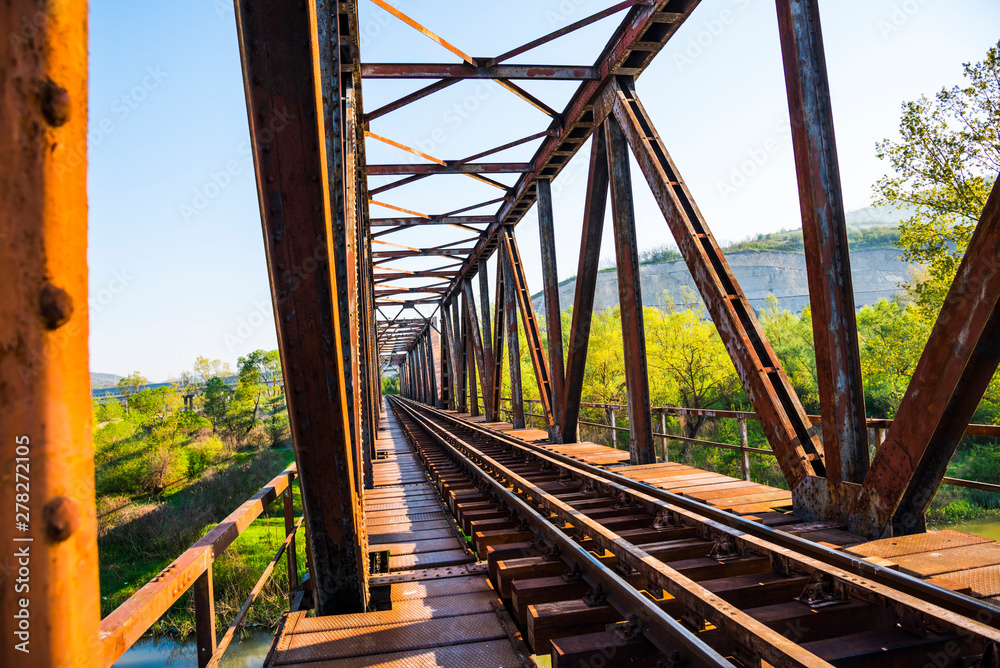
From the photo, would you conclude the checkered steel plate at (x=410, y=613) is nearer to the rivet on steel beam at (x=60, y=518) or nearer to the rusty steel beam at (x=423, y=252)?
the rivet on steel beam at (x=60, y=518)

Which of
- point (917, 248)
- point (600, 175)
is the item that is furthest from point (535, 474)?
point (917, 248)

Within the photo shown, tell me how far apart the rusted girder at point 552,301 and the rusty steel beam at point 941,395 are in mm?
6018

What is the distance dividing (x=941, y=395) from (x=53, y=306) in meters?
4.07

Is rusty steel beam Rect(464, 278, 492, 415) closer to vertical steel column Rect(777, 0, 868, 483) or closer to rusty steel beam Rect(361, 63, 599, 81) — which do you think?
rusty steel beam Rect(361, 63, 599, 81)

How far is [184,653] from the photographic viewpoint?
51.8 ft

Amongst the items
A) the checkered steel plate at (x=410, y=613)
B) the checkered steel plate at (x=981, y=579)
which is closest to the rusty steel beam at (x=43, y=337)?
the checkered steel plate at (x=410, y=613)

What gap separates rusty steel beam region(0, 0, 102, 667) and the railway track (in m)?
2.06

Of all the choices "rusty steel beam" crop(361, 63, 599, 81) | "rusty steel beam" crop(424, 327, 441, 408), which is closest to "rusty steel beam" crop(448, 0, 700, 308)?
"rusty steel beam" crop(361, 63, 599, 81)

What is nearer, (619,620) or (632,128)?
(619,620)

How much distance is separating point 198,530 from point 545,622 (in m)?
25.6

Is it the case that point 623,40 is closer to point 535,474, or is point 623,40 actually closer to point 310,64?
point 535,474

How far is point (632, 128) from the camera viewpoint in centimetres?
677

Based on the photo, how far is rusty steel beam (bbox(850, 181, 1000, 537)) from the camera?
3076 millimetres

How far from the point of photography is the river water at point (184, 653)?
1552cm
